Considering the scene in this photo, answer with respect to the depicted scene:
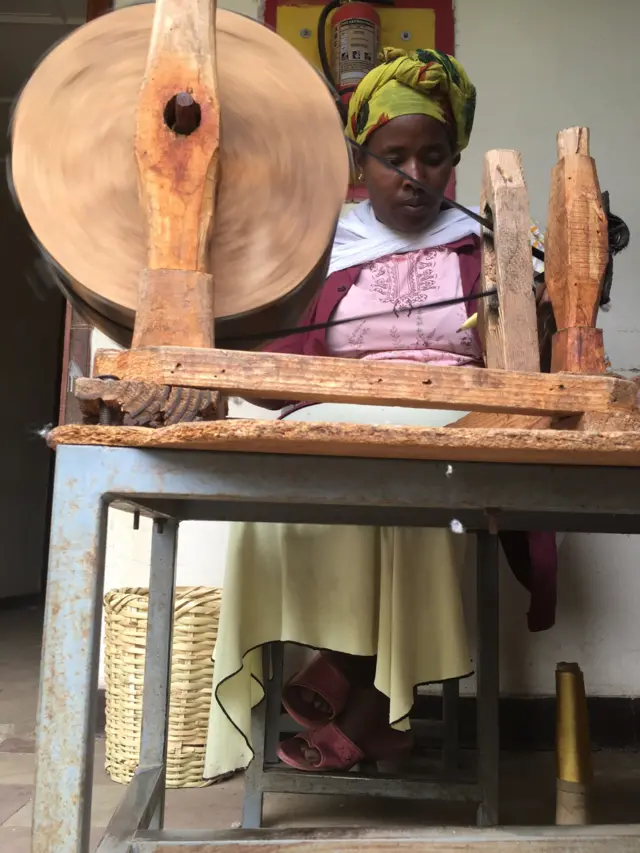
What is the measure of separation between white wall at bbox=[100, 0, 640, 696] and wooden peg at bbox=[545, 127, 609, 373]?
1092mm

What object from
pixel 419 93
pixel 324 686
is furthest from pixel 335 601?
pixel 419 93

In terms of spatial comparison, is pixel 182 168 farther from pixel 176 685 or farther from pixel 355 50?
pixel 355 50

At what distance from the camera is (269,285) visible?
0.77 meters

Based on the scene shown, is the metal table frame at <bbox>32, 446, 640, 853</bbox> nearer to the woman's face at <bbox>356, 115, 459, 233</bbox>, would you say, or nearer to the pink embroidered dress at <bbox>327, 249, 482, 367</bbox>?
the pink embroidered dress at <bbox>327, 249, 482, 367</bbox>

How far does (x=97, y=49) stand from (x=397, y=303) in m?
0.55

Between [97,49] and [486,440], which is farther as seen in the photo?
[97,49]


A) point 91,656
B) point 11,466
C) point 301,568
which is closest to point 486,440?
point 91,656

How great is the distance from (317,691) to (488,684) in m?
0.30

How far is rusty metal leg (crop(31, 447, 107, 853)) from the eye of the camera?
1.79 feet

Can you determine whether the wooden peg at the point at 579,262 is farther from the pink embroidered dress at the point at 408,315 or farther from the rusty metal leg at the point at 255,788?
the rusty metal leg at the point at 255,788

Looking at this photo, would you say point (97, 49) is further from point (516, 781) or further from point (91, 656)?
point (516, 781)

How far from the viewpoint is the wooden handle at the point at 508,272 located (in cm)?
85

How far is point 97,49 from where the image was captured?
771 millimetres

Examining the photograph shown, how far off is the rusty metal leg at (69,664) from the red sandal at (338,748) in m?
0.77
